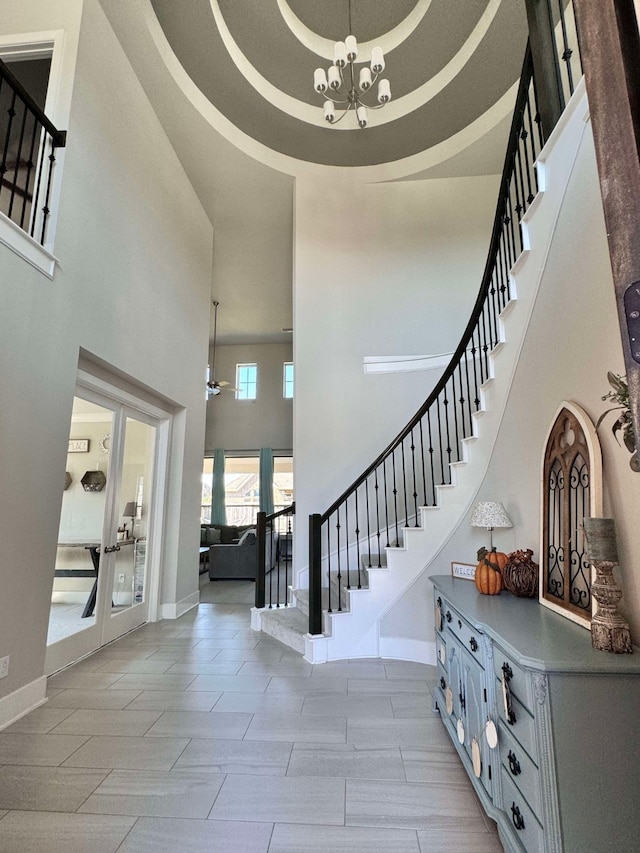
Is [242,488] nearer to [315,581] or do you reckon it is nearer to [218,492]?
[218,492]

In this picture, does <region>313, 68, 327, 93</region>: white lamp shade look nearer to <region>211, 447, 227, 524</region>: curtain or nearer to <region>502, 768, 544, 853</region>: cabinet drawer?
<region>502, 768, 544, 853</region>: cabinet drawer

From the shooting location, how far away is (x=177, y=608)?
5113 millimetres

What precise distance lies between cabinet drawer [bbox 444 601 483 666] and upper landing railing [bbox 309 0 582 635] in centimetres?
126

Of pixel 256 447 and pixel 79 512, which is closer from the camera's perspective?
pixel 79 512

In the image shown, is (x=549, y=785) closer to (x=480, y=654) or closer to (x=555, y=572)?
(x=480, y=654)

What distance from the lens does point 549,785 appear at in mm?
1317

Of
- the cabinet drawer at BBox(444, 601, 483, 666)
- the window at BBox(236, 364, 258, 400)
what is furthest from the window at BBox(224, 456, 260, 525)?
the cabinet drawer at BBox(444, 601, 483, 666)

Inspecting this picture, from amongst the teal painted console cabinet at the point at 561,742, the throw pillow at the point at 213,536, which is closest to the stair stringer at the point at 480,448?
the teal painted console cabinet at the point at 561,742

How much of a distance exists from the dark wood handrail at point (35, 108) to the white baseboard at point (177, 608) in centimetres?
469

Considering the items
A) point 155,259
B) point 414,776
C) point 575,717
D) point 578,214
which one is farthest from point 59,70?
point 414,776

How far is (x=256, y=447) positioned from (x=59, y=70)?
27.6 feet

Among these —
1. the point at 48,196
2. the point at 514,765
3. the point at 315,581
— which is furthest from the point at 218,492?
the point at 514,765

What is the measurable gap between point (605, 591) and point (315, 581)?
2.55 metres

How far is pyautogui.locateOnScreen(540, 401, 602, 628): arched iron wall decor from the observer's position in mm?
1785
